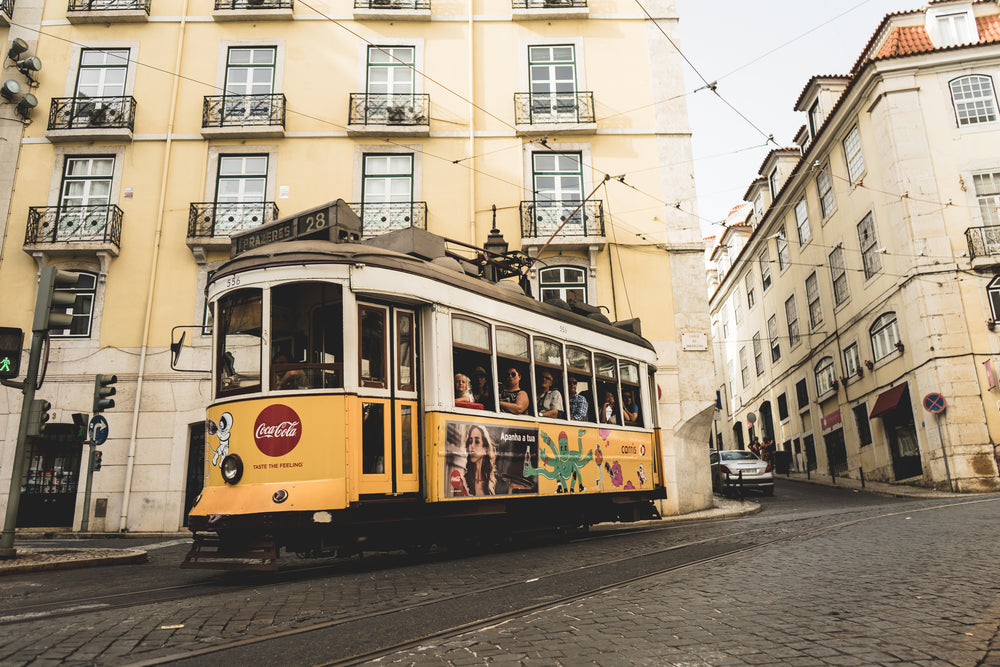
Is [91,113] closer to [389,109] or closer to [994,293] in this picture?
[389,109]

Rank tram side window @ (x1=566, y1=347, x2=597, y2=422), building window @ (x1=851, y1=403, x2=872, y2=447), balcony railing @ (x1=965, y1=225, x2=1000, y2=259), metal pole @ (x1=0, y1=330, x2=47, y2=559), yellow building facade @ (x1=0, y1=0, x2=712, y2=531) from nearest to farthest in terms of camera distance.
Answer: metal pole @ (x1=0, y1=330, x2=47, y2=559) → tram side window @ (x1=566, y1=347, x2=597, y2=422) → yellow building facade @ (x1=0, y1=0, x2=712, y2=531) → balcony railing @ (x1=965, y1=225, x2=1000, y2=259) → building window @ (x1=851, y1=403, x2=872, y2=447)

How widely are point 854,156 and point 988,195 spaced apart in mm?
4495

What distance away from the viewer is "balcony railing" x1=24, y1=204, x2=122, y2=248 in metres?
17.5

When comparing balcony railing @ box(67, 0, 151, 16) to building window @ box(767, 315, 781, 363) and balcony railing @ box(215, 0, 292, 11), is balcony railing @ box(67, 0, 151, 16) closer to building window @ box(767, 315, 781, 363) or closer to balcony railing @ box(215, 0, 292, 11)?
balcony railing @ box(215, 0, 292, 11)

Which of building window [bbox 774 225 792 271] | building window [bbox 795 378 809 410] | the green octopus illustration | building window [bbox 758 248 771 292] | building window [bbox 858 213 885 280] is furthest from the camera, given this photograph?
building window [bbox 758 248 771 292]

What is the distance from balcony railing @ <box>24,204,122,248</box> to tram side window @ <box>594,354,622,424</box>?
40.2ft

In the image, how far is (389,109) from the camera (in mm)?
18750

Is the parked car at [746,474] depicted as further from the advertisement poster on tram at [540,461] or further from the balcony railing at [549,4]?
the balcony railing at [549,4]

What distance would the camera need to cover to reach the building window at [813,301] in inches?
1195

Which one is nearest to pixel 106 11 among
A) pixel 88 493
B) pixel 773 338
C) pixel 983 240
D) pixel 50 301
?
pixel 88 493

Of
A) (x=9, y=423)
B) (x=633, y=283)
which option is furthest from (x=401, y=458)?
(x=9, y=423)

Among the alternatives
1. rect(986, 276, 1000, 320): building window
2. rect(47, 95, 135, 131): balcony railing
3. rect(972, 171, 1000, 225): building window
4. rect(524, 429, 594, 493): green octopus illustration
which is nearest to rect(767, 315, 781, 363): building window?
rect(972, 171, 1000, 225): building window

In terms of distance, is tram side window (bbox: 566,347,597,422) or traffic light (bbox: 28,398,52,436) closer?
traffic light (bbox: 28,398,52,436)

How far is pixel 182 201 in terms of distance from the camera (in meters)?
18.1
